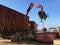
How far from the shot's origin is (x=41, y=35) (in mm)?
16312

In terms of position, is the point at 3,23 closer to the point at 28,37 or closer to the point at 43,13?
the point at 28,37

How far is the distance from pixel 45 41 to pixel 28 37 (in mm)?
2796

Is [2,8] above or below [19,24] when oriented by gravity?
above

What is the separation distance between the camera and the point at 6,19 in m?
17.1

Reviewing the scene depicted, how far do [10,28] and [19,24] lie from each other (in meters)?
2.65

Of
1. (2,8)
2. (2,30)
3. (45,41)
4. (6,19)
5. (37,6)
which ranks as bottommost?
(45,41)

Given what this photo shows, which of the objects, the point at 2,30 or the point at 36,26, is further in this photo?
the point at 36,26

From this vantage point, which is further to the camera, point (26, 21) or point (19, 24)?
point (26, 21)

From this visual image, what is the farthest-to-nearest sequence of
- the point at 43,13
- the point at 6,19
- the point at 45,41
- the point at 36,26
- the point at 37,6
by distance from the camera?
the point at 36,26
the point at 37,6
the point at 43,13
the point at 6,19
the point at 45,41

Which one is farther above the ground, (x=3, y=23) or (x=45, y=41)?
(x=3, y=23)

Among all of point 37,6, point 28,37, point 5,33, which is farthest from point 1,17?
point 37,6

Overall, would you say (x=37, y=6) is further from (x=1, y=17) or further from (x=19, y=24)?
(x=1, y=17)

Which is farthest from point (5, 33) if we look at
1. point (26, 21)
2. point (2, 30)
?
point (26, 21)

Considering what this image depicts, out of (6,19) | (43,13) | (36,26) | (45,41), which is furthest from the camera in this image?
(36,26)
